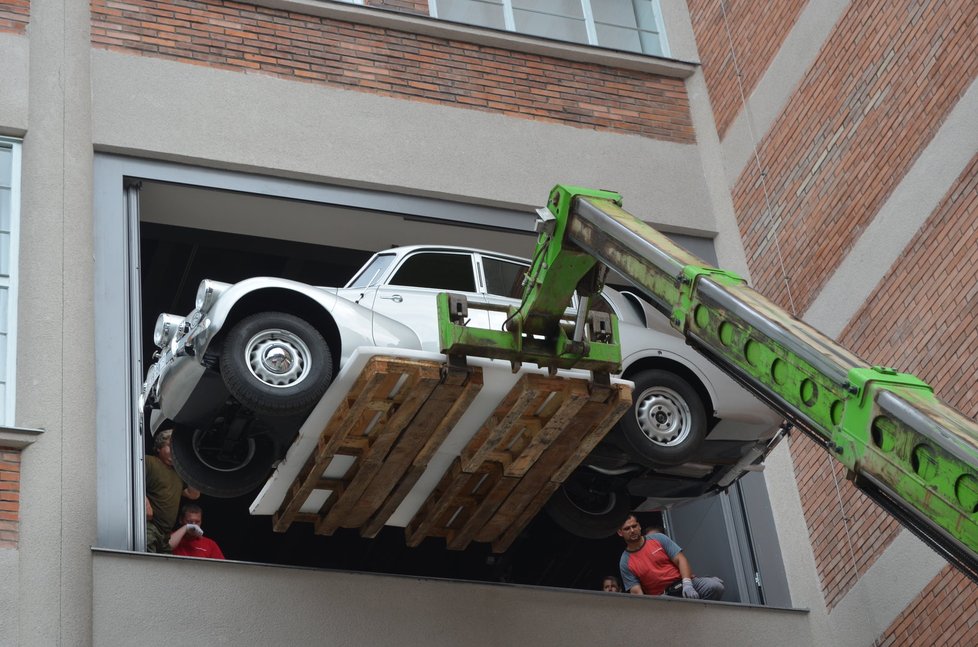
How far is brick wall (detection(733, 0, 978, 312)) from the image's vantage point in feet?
43.6

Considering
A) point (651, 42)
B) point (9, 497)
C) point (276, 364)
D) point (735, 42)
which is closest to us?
point (276, 364)

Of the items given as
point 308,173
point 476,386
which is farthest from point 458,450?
point 308,173

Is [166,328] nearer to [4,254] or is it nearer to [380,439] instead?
[380,439]

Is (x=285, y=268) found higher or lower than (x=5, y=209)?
higher

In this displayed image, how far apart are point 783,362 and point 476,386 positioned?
3151 mm

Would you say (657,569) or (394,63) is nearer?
(657,569)

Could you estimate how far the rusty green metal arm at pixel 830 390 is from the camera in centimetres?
681

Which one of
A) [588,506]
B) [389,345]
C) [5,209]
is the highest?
[5,209]

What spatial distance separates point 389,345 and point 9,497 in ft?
10.2

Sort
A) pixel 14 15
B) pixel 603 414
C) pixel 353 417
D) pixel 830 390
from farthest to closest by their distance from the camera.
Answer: pixel 14 15 → pixel 603 414 → pixel 353 417 → pixel 830 390

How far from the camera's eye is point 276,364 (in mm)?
10484

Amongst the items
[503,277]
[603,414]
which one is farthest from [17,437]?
[603,414]

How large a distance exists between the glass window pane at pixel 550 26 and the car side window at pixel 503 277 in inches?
198

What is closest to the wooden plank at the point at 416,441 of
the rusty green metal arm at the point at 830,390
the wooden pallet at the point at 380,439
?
the wooden pallet at the point at 380,439
